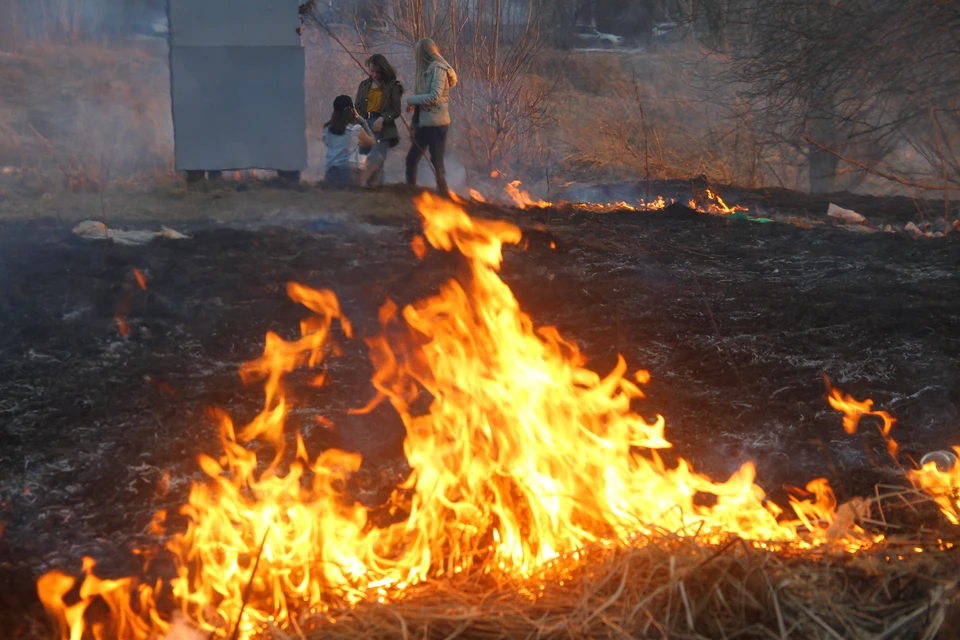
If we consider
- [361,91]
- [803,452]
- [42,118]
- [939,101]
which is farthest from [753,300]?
[42,118]

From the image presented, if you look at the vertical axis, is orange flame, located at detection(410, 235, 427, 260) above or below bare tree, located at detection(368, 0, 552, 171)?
below

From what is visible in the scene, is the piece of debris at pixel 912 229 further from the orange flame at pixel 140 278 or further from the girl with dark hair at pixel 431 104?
the orange flame at pixel 140 278

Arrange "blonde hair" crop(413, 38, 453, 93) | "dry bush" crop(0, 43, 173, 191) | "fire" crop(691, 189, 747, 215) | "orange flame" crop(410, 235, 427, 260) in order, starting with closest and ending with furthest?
1. "orange flame" crop(410, 235, 427, 260)
2. "blonde hair" crop(413, 38, 453, 93)
3. "fire" crop(691, 189, 747, 215)
4. "dry bush" crop(0, 43, 173, 191)

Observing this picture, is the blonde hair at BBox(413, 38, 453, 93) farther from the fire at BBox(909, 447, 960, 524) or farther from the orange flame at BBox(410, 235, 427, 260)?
the fire at BBox(909, 447, 960, 524)

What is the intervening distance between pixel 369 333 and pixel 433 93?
4.80 meters

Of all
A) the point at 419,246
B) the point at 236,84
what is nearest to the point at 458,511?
the point at 419,246

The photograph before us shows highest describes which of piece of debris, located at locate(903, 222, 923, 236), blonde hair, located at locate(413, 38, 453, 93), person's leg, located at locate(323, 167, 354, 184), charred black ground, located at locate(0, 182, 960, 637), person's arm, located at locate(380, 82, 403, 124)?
blonde hair, located at locate(413, 38, 453, 93)

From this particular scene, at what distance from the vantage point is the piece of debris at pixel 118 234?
26.0 feet

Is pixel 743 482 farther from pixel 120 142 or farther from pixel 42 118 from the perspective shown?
pixel 42 118

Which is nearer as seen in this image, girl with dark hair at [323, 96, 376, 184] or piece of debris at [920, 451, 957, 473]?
piece of debris at [920, 451, 957, 473]

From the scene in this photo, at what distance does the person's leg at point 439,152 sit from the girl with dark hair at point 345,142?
25.5 inches

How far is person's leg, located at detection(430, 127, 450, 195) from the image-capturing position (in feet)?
34.2

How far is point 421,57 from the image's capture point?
1028 cm

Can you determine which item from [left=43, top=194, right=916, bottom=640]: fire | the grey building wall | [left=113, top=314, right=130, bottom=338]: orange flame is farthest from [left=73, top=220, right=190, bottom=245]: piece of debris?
[left=43, top=194, right=916, bottom=640]: fire
